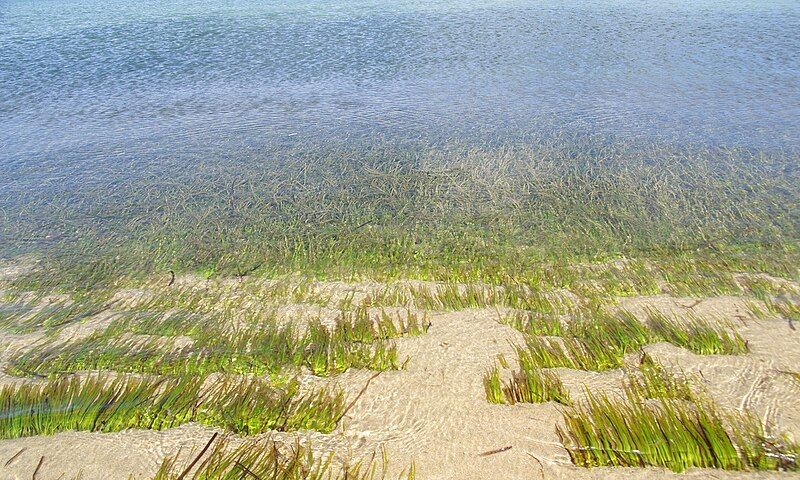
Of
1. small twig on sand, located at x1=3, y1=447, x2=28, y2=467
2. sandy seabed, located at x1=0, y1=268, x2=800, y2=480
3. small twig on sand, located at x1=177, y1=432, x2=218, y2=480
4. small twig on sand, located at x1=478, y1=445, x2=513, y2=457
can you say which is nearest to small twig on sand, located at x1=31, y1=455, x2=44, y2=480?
sandy seabed, located at x1=0, y1=268, x2=800, y2=480

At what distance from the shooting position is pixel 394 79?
11.8 metres

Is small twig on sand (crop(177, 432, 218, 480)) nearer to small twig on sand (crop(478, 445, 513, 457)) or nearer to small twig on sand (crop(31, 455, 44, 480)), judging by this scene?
small twig on sand (crop(31, 455, 44, 480))

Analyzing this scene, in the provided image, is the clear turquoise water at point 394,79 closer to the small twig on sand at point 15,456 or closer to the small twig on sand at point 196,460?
the small twig on sand at point 15,456

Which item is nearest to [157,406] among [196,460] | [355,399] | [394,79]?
[196,460]

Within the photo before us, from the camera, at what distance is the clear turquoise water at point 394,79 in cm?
871

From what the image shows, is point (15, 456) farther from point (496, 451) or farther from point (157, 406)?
point (496, 451)

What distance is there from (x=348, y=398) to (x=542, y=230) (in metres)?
3.17

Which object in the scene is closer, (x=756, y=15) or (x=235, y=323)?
(x=235, y=323)

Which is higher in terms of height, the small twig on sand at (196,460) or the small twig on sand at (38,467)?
the small twig on sand at (196,460)

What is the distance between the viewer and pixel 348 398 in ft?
11.1

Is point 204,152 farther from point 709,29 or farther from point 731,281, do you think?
point 709,29

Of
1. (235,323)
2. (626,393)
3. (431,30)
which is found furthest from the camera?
(431,30)

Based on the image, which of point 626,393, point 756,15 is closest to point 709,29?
point 756,15

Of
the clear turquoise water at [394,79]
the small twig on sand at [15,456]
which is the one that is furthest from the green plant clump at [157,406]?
the clear turquoise water at [394,79]
